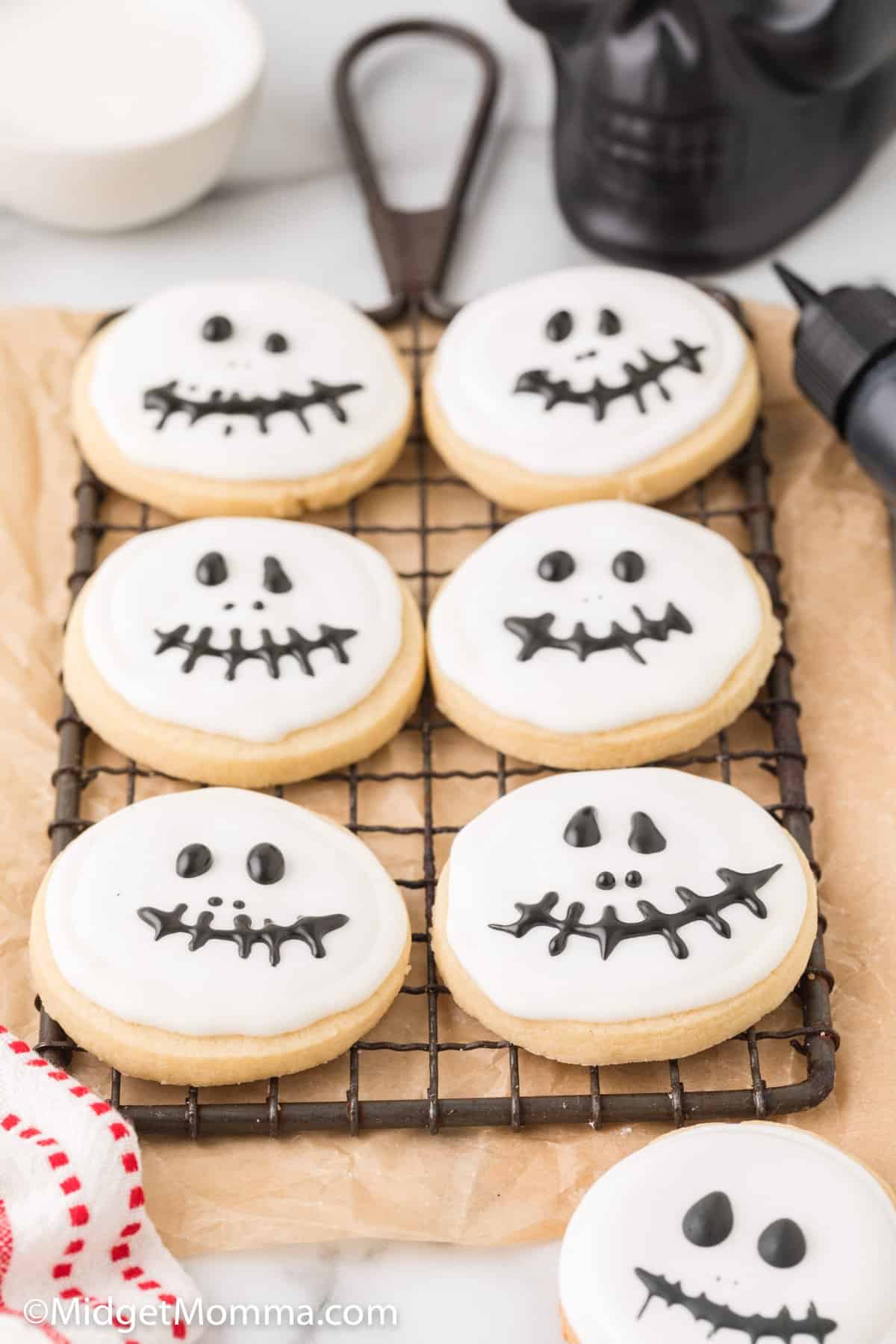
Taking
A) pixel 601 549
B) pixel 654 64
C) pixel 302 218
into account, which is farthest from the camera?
pixel 302 218

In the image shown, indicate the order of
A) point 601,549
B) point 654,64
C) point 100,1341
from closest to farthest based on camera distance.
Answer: point 100,1341 < point 601,549 < point 654,64

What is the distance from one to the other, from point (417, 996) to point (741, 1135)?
26 centimetres

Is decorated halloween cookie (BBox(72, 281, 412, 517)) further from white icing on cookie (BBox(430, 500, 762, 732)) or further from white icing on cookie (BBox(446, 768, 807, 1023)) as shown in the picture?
white icing on cookie (BBox(446, 768, 807, 1023))

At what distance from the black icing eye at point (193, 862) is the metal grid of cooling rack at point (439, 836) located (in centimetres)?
13

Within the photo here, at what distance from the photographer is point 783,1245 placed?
912mm

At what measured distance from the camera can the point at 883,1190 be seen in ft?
3.19

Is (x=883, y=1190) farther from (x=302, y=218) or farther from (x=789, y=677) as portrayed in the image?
(x=302, y=218)

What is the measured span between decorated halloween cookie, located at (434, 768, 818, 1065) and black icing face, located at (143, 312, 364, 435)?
0.44 meters

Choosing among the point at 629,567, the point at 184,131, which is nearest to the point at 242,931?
the point at 629,567

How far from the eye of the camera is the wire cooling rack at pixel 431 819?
1052 millimetres

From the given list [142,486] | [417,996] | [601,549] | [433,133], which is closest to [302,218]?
[433,133]

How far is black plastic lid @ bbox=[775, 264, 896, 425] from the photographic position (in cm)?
134

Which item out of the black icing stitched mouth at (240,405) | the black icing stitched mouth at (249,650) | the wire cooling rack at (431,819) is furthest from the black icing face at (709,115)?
the black icing stitched mouth at (249,650)

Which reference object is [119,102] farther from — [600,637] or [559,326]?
[600,637]
